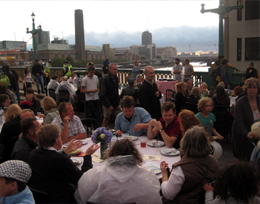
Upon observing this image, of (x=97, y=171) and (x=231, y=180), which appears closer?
(x=231, y=180)

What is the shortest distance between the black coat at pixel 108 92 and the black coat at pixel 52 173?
10.4 feet

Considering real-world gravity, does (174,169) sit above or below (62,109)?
below

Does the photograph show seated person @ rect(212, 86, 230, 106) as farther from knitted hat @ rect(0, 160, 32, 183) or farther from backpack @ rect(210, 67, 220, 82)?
knitted hat @ rect(0, 160, 32, 183)

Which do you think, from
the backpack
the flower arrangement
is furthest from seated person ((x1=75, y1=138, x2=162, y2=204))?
the backpack

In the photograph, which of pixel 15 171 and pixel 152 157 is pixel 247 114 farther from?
pixel 15 171

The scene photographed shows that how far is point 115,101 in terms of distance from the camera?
18.4 feet

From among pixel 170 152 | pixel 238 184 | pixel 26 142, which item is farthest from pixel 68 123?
pixel 238 184

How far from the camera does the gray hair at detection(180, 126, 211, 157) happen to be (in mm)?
A: 2098

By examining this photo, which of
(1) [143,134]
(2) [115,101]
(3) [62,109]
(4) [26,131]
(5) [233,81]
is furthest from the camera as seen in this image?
(5) [233,81]

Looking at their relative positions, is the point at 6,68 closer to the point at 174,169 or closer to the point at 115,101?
the point at 115,101

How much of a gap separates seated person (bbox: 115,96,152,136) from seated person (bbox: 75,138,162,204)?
1.85 meters

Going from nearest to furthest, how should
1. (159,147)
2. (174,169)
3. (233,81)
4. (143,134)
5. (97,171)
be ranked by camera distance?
(97,171), (174,169), (159,147), (143,134), (233,81)

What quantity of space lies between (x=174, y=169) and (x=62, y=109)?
7.10 ft

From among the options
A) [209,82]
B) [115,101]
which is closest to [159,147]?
[115,101]
